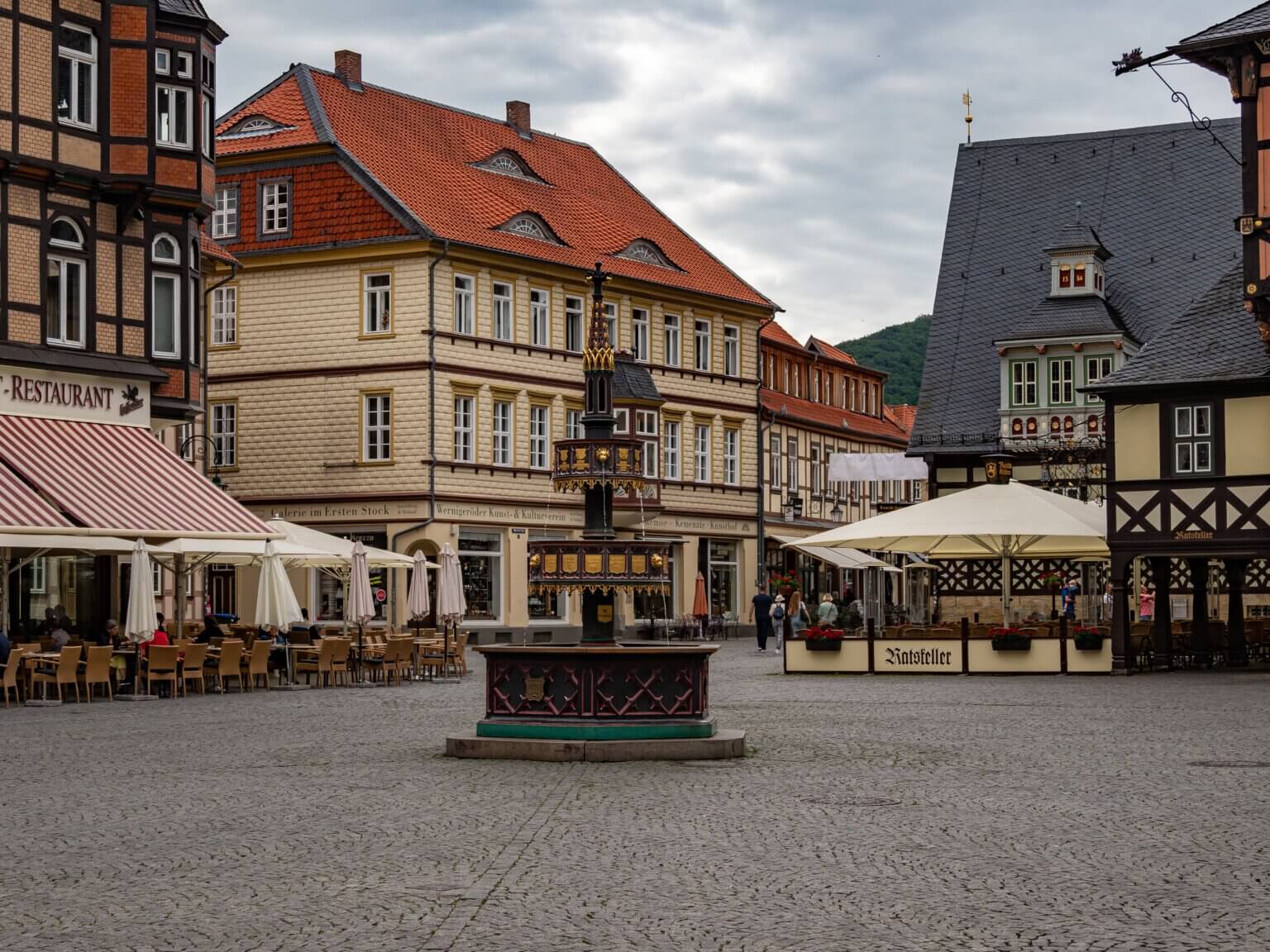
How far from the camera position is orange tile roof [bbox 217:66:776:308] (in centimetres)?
5138

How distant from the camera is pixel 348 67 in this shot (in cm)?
5512

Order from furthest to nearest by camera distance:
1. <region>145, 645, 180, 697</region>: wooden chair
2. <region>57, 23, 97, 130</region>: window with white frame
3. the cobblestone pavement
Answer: <region>57, 23, 97, 130</region>: window with white frame, <region>145, 645, 180, 697</region>: wooden chair, the cobblestone pavement

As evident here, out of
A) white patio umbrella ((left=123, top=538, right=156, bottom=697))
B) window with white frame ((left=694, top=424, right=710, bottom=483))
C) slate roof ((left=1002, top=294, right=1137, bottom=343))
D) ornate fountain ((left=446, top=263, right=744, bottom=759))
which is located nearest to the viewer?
ornate fountain ((left=446, top=263, right=744, bottom=759))

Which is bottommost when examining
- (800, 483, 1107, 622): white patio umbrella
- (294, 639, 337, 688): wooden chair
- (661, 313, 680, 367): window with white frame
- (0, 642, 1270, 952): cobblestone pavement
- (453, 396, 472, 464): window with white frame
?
(0, 642, 1270, 952): cobblestone pavement

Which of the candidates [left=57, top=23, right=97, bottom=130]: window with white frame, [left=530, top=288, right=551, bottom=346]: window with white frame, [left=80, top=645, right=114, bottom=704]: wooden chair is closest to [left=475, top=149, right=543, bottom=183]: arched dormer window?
[left=530, top=288, right=551, bottom=346]: window with white frame

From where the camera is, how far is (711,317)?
195ft

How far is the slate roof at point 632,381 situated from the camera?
176 feet

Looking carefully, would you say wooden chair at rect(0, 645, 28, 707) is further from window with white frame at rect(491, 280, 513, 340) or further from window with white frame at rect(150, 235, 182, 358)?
window with white frame at rect(491, 280, 513, 340)

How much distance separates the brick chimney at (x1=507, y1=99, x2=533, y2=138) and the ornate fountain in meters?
43.9

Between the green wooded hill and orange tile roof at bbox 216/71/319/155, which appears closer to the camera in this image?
orange tile roof at bbox 216/71/319/155

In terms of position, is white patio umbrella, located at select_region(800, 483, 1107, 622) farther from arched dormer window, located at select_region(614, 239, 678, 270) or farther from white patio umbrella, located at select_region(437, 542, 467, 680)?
arched dormer window, located at select_region(614, 239, 678, 270)

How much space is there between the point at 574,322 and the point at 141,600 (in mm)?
28519

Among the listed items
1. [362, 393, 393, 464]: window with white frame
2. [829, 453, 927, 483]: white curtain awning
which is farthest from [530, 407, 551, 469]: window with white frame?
[829, 453, 927, 483]: white curtain awning

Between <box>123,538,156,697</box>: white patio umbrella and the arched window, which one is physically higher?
the arched window
